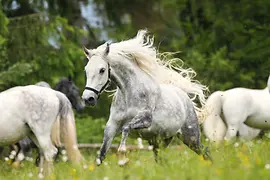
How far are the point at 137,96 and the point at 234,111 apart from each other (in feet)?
18.4

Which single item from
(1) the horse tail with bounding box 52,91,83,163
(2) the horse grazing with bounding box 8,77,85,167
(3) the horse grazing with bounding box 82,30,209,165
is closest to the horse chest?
(1) the horse tail with bounding box 52,91,83,163

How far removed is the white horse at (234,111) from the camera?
15172mm

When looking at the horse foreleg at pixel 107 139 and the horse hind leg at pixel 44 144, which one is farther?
the horse hind leg at pixel 44 144

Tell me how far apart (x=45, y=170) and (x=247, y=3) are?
1866 centimetres

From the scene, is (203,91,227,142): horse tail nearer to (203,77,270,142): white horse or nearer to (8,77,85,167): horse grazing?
(203,77,270,142): white horse

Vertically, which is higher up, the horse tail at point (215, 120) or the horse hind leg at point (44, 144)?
the horse hind leg at point (44, 144)

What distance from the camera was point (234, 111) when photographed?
15289 millimetres

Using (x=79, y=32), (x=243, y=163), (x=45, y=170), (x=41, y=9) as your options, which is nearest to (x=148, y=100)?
(x=45, y=170)

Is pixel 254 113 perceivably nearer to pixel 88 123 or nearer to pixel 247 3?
pixel 88 123

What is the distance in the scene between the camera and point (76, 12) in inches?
1049

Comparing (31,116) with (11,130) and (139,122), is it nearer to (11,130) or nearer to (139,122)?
(11,130)

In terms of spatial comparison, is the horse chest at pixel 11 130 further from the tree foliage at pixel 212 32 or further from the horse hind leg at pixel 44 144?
the tree foliage at pixel 212 32

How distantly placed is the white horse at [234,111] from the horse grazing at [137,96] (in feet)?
13.9

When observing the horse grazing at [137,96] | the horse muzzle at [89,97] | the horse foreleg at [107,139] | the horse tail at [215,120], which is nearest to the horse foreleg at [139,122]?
the horse grazing at [137,96]
